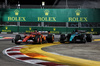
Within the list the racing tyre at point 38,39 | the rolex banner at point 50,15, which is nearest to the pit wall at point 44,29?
the rolex banner at point 50,15

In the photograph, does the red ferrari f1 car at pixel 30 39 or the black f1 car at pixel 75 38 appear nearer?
the red ferrari f1 car at pixel 30 39

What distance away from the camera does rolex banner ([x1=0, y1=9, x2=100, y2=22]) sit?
80.4 feet

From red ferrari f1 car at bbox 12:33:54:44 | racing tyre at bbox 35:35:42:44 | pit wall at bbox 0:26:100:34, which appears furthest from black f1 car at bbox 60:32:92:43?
pit wall at bbox 0:26:100:34

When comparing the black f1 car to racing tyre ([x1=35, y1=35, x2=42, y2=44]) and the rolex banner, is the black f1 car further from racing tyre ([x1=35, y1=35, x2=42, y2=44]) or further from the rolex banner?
the rolex banner

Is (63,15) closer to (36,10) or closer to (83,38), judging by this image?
(36,10)

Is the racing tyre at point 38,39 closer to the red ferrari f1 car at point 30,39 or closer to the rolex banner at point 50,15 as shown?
the red ferrari f1 car at point 30,39

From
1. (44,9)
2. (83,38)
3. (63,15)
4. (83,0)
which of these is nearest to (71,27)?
(63,15)

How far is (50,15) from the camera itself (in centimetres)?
2456

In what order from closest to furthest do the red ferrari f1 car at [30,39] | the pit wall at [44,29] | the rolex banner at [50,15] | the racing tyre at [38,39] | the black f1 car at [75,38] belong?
the red ferrari f1 car at [30,39]
the racing tyre at [38,39]
the black f1 car at [75,38]
the pit wall at [44,29]
the rolex banner at [50,15]

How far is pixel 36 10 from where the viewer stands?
2495 cm

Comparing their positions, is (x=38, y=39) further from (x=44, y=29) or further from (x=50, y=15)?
(x=50, y=15)

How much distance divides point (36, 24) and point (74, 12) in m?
3.86

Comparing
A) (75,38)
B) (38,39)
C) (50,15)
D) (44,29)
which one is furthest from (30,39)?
(50,15)

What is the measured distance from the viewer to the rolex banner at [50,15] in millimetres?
24516
